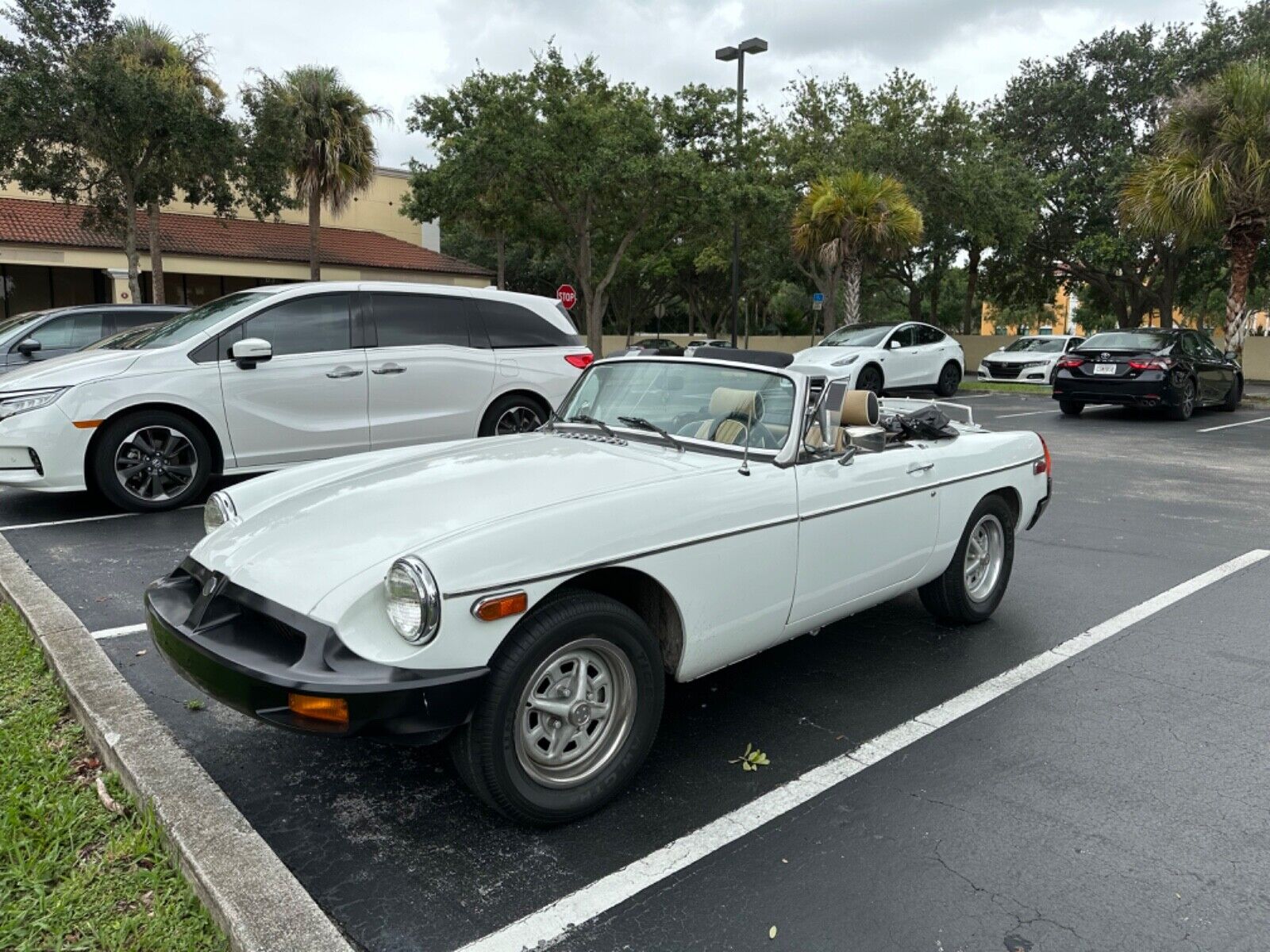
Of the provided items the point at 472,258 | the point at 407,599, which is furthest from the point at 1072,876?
the point at 472,258

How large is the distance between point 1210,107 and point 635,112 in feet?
40.6

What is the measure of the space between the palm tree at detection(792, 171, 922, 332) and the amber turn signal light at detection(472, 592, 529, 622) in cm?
2128

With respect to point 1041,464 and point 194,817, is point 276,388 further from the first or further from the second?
point 1041,464

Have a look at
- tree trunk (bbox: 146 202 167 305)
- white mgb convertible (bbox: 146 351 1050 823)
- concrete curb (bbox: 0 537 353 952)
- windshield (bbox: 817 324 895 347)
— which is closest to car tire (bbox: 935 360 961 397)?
windshield (bbox: 817 324 895 347)

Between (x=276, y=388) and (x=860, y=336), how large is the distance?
42.5 feet

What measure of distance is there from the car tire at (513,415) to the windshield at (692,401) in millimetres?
4201

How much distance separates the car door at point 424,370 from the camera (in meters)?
7.99

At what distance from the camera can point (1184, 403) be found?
1526 cm

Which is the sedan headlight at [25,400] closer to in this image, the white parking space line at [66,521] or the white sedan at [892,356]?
the white parking space line at [66,521]

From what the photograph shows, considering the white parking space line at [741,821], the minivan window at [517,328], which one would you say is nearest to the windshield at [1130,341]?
the minivan window at [517,328]

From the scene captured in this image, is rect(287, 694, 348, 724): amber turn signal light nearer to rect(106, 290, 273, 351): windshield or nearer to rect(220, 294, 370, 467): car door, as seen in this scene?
rect(220, 294, 370, 467): car door

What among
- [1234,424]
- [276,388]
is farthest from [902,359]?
[276,388]

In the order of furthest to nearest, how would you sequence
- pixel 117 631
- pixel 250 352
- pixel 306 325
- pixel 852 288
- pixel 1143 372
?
pixel 852 288 → pixel 1143 372 → pixel 306 325 → pixel 250 352 → pixel 117 631

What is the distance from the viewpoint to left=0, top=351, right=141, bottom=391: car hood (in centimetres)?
677
